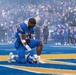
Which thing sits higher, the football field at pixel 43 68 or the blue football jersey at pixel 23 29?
the blue football jersey at pixel 23 29

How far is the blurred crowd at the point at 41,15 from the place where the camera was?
91.4 ft

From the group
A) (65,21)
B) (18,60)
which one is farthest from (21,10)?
(18,60)

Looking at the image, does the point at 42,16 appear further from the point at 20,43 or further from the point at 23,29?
the point at 23,29

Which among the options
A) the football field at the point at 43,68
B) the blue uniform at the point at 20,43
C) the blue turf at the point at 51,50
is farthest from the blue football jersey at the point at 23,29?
the blue turf at the point at 51,50

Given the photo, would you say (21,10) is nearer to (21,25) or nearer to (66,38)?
(66,38)

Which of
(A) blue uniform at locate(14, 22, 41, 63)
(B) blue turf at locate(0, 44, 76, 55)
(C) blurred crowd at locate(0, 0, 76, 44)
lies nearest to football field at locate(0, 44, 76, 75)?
(A) blue uniform at locate(14, 22, 41, 63)

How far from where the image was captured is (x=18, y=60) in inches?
370

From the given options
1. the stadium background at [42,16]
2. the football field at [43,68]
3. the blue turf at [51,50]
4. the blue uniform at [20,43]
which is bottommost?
the football field at [43,68]

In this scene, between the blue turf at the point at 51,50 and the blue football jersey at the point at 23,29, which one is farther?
the blue turf at the point at 51,50

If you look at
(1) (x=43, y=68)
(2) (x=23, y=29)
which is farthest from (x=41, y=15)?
(1) (x=43, y=68)

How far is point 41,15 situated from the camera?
109 feet

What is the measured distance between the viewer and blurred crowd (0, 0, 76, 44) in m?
27.9

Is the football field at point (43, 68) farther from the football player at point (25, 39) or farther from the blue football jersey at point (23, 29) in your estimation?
the blue football jersey at point (23, 29)

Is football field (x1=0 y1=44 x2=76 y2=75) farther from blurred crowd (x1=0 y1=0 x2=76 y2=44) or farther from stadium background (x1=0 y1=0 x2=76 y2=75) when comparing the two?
blurred crowd (x1=0 y1=0 x2=76 y2=44)
